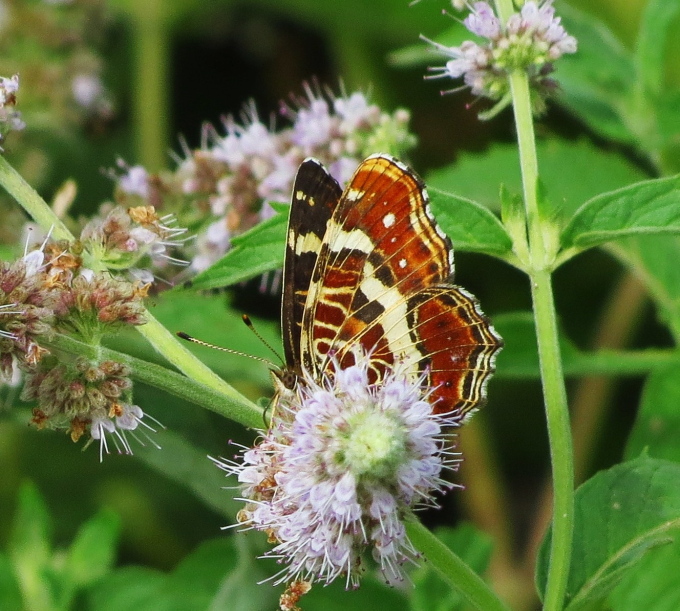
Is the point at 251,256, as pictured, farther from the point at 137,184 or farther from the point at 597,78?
the point at 597,78

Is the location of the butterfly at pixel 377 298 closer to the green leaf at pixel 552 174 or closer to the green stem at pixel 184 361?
the green stem at pixel 184 361

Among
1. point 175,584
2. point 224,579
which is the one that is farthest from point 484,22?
point 175,584

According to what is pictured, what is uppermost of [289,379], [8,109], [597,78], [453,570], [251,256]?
[597,78]

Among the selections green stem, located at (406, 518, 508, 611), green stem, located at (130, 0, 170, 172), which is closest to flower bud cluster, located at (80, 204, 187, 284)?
green stem, located at (406, 518, 508, 611)

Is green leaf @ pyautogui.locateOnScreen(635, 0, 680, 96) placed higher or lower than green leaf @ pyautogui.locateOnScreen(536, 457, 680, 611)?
higher

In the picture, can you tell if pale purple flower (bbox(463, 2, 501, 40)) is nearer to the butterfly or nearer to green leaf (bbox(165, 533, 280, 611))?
the butterfly

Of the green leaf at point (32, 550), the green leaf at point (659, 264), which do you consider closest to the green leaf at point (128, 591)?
the green leaf at point (32, 550)
